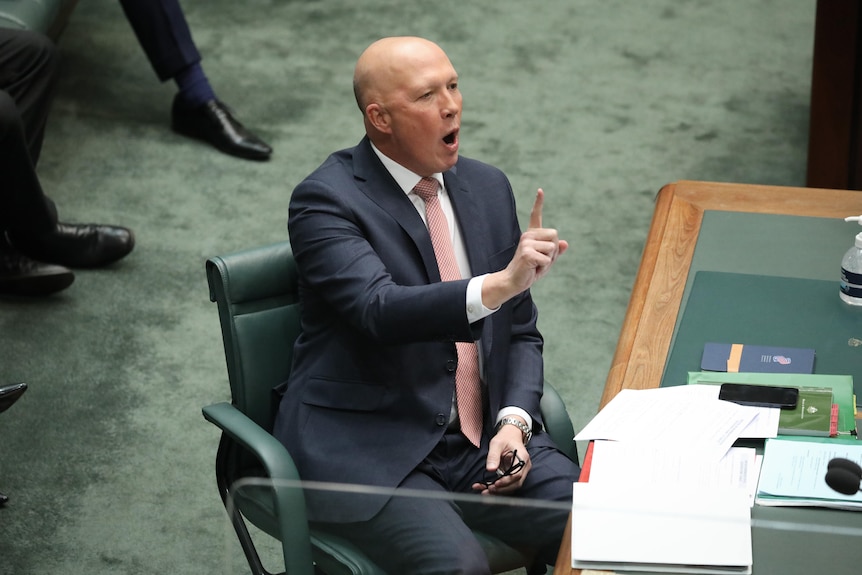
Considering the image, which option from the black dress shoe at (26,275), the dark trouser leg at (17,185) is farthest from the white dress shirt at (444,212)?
the black dress shoe at (26,275)

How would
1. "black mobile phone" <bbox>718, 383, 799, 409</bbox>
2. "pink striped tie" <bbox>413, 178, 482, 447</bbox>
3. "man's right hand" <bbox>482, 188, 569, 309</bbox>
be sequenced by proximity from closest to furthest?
"man's right hand" <bbox>482, 188, 569, 309</bbox>, "black mobile phone" <bbox>718, 383, 799, 409</bbox>, "pink striped tie" <bbox>413, 178, 482, 447</bbox>

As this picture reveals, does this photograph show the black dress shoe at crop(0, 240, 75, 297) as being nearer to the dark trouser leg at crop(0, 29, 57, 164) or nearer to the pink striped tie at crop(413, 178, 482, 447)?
the dark trouser leg at crop(0, 29, 57, 164)

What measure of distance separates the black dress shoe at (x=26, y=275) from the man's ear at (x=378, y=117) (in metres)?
1.78

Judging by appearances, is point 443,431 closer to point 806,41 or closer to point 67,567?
point 67,567

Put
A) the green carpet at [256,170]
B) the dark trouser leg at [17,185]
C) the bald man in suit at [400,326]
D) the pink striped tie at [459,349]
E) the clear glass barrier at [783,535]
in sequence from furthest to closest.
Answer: the dark trouser leg at [17,185] < the green carpet at [256,170] < the pink striped tie at [459,349] < the bald man in suit at [400,326] < the clear glass barrier at [783,535]

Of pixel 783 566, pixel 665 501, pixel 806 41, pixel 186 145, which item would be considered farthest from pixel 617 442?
pixel 806 41

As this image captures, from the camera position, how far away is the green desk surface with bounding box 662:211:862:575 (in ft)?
7.07

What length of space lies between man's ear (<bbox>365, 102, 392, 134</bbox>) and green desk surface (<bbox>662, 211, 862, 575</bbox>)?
23.4 inches

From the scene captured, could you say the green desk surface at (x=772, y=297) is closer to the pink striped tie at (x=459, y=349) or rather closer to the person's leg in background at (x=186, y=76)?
the pink striped tie at (x=459, y=349)

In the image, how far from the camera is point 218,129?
458 cm

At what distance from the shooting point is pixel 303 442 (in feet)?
7.20

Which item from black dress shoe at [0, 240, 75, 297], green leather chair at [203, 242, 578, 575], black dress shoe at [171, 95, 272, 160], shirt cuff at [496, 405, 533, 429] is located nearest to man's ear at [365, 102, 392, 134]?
green leather chair at [203, 242, 578, 575]

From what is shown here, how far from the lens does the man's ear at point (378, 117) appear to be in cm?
222

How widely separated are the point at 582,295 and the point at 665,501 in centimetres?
209
